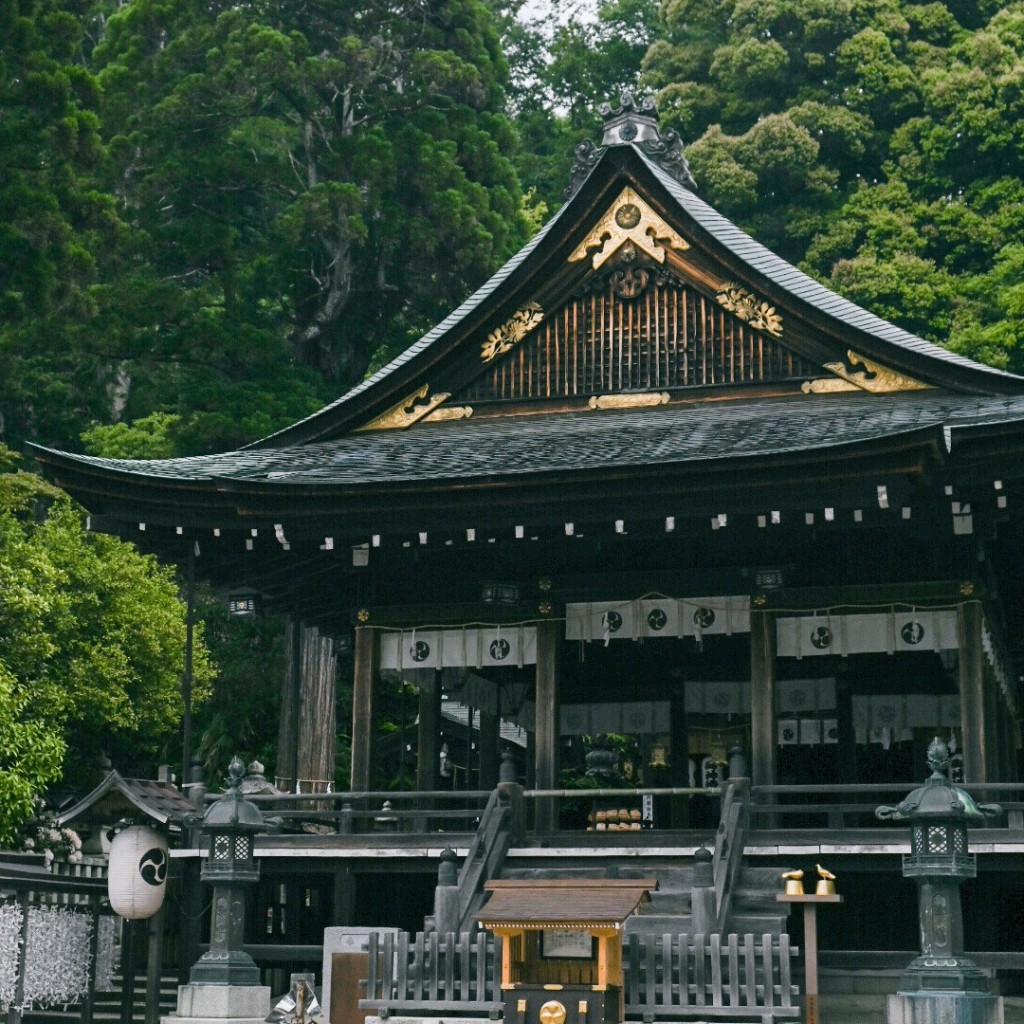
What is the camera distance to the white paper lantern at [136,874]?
17.8m

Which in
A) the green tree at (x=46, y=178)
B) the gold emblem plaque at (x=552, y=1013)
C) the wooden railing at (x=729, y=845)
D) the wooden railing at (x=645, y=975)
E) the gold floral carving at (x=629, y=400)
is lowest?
the gold emblem plaque at (x=552, y=1013)

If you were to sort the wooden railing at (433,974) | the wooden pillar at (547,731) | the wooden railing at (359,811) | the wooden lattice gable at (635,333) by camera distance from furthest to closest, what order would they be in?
the wooden lattice gable at (635,333)
the wooden pillar at (547,731)
the wooden railing at (359,811)
the wooden railing at (433,974)

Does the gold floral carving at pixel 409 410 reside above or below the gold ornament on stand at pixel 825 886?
above

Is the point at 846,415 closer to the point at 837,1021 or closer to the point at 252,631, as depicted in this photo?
the point at 837,1021

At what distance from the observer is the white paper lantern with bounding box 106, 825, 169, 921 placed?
17781 millimetres

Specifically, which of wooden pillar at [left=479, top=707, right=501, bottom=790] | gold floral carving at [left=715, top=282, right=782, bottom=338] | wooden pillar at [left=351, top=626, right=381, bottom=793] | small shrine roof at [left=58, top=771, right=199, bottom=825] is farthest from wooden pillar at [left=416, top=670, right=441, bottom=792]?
gold floral carving at [left=715, top=282, right=782, bottom=338]

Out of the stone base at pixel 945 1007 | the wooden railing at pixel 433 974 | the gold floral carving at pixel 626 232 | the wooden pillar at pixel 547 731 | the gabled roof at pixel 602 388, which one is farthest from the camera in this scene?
the gold floral carving at pixel 626 232

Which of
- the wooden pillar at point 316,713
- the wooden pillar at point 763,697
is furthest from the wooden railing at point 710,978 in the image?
the wooden pillar at point 316,713

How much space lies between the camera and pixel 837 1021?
1525 centimetres

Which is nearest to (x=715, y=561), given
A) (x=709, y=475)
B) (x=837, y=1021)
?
(x=709, y=475)

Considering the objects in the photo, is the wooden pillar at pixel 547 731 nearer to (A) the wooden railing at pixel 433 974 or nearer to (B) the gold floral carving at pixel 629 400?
(B) the gold floral carving at pixel 629 400

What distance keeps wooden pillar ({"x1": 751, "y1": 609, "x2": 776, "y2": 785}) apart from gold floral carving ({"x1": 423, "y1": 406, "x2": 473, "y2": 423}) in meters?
4.94

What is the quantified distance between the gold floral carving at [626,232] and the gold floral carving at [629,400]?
5.33 ft

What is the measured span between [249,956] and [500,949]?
315 centimetres
